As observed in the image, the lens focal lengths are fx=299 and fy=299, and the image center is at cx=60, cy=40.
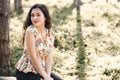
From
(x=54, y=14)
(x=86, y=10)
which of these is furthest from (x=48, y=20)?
(x=86, y=10)

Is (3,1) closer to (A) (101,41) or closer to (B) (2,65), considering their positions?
(B) (2,65)

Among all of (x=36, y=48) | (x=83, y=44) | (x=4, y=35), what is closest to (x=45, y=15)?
(x=36, y=48)

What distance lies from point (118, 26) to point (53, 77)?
1165cm

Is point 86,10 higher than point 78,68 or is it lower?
higher

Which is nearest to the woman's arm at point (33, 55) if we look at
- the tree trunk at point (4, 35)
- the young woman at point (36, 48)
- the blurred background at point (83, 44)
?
the young woman at point (36, 48)

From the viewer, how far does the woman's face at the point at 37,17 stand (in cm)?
563

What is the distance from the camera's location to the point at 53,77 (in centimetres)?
583

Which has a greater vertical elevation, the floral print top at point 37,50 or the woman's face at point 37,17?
the woman's face at point 37,17

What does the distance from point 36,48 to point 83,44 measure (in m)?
7.26

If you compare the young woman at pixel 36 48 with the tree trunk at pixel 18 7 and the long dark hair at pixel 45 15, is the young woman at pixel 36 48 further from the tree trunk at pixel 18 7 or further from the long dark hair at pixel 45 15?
the tree trunk at pixel 18 7

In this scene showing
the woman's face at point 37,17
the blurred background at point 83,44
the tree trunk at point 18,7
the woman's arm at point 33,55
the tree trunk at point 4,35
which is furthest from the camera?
the tree trunk at point 18,7

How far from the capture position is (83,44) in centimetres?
1267

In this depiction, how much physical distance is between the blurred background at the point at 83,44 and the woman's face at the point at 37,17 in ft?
11.3

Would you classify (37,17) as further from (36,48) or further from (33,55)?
(33,55)
